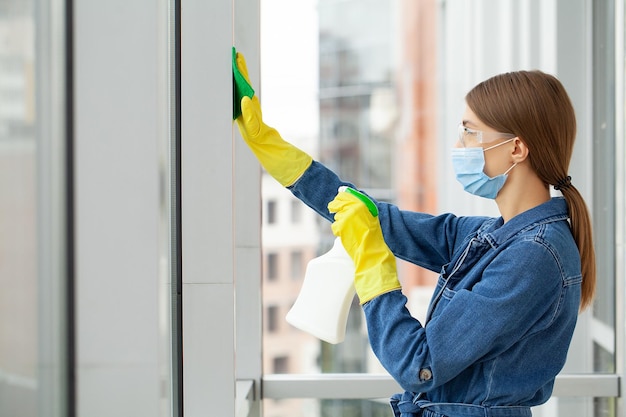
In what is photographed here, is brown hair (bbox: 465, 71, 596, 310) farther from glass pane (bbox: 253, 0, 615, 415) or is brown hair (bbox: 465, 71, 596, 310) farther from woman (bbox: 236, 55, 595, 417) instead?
glass pane (bbox: 253, 0, 615, 415)

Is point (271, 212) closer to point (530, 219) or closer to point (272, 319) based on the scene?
point (272, 319)

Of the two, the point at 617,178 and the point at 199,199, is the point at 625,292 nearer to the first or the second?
the point at 617,178

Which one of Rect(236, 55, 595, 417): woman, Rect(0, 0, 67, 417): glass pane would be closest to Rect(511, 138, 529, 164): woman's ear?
Rect(236, 55, 595, 417): woman

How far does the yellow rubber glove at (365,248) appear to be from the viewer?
1144 mm

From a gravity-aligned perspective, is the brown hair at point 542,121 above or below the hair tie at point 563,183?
above

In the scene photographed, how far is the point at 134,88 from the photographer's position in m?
0.75

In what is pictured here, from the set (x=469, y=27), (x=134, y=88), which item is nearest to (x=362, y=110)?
(x=469, y=27)

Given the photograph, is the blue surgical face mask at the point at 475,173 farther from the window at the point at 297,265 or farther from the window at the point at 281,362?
the window at the point at 281,362

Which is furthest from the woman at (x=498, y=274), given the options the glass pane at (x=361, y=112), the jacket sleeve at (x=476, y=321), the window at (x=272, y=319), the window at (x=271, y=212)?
the window at (x=272, y=319)

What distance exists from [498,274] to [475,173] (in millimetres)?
231

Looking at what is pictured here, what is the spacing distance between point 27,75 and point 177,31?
653 millimetres

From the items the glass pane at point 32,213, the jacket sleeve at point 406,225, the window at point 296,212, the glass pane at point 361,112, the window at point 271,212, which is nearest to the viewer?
the glass pane at point 32,213

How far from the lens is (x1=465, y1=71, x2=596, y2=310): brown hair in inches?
45.8

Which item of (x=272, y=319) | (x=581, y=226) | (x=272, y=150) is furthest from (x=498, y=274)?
(x=272, y=319)
